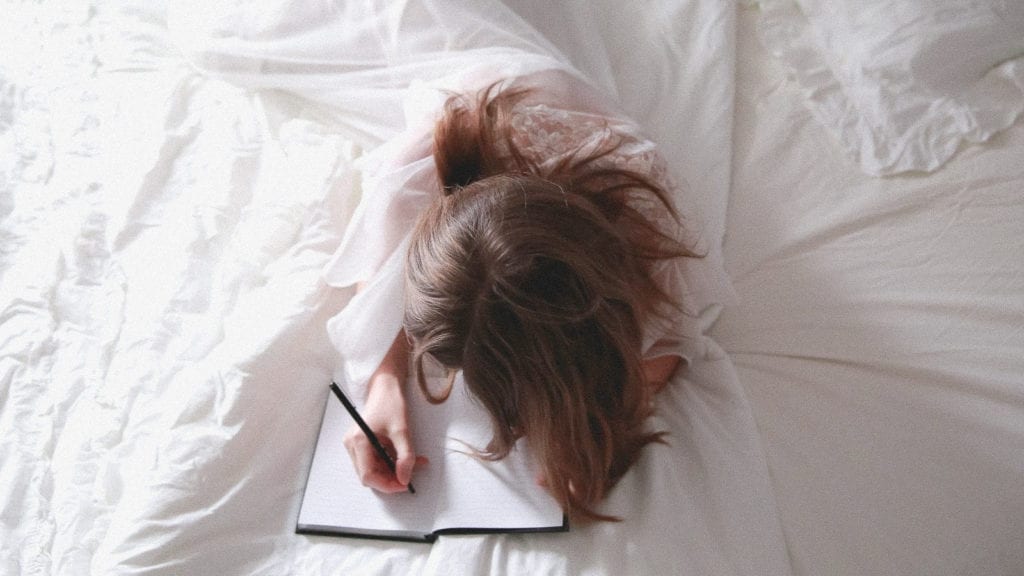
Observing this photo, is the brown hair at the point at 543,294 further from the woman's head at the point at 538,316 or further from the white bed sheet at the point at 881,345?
the white bed sheet at the point at 881,345

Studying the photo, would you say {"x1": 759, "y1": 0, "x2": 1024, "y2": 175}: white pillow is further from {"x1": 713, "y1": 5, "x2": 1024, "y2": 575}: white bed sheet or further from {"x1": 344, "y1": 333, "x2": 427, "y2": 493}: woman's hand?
{"x1": 344, "y1": 333, "x2": 427, "y2": 493}: woman's hand

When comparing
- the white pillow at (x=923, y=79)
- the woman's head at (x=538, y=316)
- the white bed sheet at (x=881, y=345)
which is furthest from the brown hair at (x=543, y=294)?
the white pillow at (x=923, y=79)

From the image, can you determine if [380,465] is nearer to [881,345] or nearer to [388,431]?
[388,431]

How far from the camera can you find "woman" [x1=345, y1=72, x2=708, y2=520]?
64cm

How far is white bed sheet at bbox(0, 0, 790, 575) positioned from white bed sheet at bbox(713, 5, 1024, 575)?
0.17 ft

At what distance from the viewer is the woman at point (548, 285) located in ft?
2.09

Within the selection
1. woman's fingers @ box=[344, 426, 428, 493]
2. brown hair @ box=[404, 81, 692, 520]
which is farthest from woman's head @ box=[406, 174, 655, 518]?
woman's fingers @ box=[344, 426, 428, 493]

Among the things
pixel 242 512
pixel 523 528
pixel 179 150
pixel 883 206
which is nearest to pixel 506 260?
pixel 523 528

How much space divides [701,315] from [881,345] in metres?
0.19

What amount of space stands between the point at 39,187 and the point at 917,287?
1073mm

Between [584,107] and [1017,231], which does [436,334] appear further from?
[1017,231]

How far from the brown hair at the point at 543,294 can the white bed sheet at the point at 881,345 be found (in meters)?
0.16

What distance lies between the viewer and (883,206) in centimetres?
88

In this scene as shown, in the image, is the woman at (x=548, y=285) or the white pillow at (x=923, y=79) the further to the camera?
the white pillow at (x=923, y=79)
